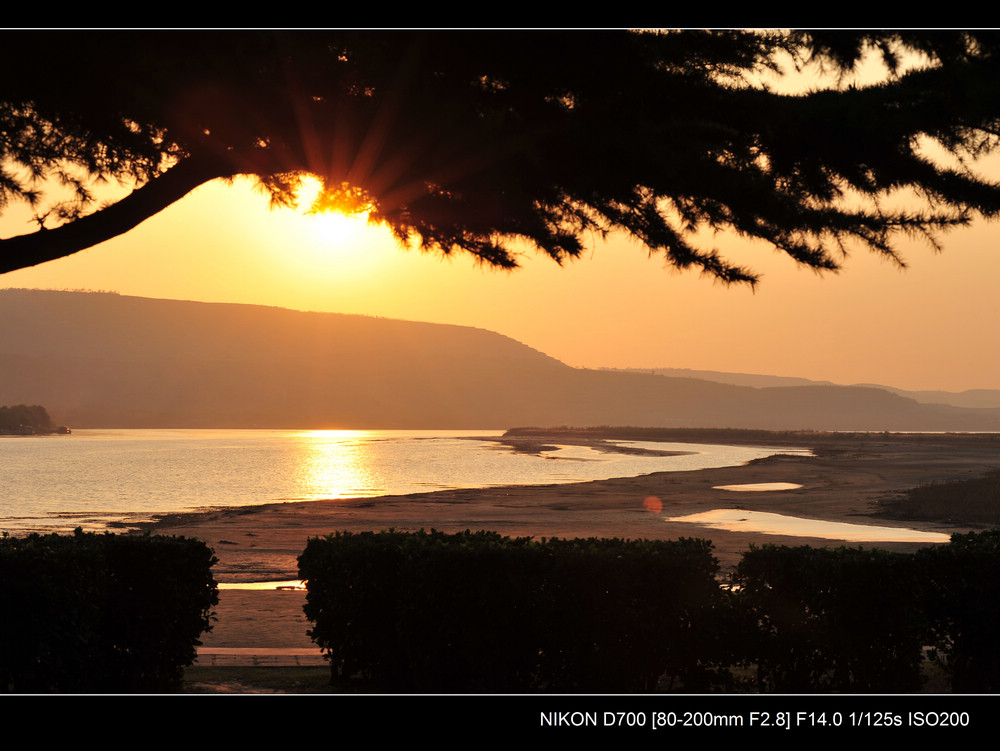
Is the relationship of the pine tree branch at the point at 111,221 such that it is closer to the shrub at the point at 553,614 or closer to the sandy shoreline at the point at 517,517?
the shrub at the point at 553,614

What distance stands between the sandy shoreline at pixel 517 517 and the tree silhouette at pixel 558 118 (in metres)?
7.57

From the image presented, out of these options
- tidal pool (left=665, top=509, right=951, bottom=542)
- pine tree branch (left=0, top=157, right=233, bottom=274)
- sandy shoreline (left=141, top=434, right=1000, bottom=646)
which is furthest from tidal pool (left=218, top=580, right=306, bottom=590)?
tidal pool (left=665, top=509, right=951, bottom=542)

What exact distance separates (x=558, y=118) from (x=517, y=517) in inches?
1091

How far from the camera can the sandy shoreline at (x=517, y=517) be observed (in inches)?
783

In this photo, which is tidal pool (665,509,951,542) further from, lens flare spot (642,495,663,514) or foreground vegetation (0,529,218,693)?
foreground vegetation (0,529,218,693)

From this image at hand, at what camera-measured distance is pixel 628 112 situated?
23.5ft

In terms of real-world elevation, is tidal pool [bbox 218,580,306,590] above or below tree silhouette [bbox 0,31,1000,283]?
below

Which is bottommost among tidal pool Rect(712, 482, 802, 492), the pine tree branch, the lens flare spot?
tidal pool Rect(712, 482, 802, 492)

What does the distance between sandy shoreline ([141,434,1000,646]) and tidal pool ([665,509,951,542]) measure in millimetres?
1132

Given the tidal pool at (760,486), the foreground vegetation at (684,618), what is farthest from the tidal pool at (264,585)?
the tidal pool at (760,486)

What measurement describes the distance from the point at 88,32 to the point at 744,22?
490 centimetres

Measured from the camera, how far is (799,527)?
30078 mm

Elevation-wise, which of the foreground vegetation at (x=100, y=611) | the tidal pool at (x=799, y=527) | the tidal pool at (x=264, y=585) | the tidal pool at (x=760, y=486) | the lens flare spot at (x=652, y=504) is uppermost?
the foreground vegetation at (x=100, y=611)

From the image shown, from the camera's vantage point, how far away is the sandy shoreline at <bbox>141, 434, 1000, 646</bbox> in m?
19.9
